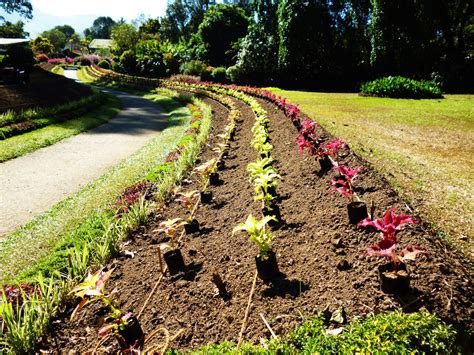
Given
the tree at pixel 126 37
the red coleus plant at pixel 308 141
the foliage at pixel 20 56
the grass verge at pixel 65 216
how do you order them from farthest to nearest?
the tree at pixel 126 37 → the foliage at pixel 20 56 → the red coleus plant at pixel 308 141 → the grass verge at pixel 65 216

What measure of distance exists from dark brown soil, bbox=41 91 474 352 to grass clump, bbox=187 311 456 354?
0.17 metres

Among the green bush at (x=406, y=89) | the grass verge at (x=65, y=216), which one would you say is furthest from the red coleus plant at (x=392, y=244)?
the green bush at (x=406, y=89)

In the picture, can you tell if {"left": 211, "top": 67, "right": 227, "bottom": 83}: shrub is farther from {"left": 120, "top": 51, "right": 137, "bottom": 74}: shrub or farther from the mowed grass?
the mowed grass

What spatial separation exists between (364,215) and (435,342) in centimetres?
155

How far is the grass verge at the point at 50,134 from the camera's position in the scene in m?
10.5

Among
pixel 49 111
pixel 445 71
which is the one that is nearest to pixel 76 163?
pixel 49 111

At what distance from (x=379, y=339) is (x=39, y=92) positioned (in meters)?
19.0

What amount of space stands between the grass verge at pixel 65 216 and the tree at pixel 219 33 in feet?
87.3

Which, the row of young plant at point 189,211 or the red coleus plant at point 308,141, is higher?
the red coleus plant at point 308,141

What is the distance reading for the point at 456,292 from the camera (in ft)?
7.80

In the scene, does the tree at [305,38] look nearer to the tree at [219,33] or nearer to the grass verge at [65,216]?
the tree at [219,33]

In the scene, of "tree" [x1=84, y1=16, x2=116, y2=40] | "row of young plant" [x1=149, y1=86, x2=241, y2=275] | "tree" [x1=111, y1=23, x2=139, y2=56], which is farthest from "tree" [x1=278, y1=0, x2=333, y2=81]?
"tree" [x1=84, y1=16, x2=116, y2=40]

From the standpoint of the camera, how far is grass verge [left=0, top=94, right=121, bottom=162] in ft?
34.5

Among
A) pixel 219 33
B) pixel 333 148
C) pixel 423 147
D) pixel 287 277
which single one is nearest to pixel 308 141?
pixel 333 148
